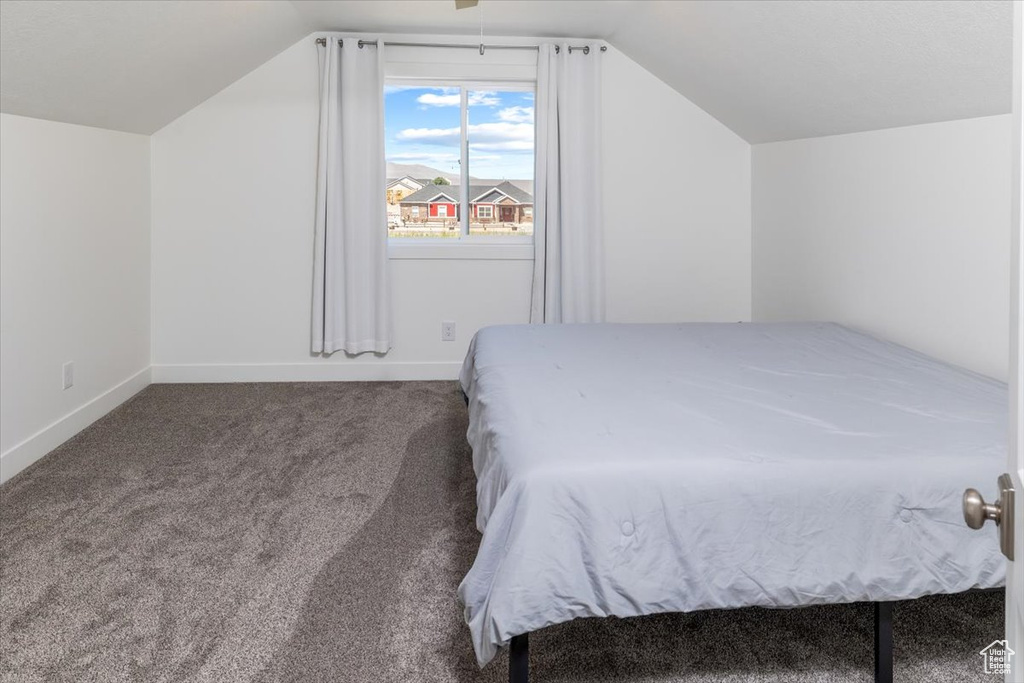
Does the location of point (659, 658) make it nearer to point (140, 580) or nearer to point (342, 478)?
point (140, 580)

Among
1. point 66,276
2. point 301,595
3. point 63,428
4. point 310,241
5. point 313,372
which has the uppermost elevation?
point 310,241

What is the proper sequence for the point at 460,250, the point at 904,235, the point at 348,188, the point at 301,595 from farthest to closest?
the point at 460,250
the point at 348,188
the point at 904,235
the point at 301,595

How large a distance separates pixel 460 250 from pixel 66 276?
2.06 metres

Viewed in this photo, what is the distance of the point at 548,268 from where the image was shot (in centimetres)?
462

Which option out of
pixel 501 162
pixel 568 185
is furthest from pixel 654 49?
pixel 501 162

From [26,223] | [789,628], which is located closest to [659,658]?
[789,628]

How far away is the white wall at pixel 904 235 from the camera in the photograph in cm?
274

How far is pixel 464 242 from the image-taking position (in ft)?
15.8

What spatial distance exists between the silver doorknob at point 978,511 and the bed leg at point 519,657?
91 cm

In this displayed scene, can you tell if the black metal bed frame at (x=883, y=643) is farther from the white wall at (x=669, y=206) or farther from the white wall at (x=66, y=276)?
the white wall at (x=669, y=206)

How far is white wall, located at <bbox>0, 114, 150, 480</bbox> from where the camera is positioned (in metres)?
3.00

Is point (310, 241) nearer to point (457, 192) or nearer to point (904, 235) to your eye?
point (457, 192)

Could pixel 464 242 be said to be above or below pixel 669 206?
below

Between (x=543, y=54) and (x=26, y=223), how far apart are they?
8.97ft
